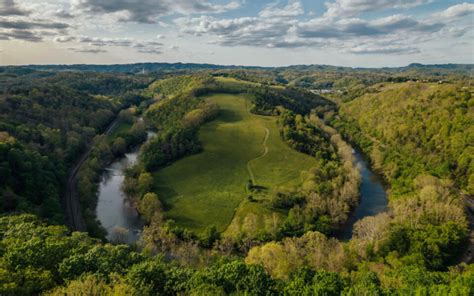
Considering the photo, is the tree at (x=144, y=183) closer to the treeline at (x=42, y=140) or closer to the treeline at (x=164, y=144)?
the treeline at (x=164, y=144)

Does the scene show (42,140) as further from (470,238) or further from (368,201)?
(470,238)

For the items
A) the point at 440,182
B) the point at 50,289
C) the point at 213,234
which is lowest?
the point at 213,234

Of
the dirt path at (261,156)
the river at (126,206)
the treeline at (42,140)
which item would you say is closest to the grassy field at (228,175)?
the dirt path at (261,156)

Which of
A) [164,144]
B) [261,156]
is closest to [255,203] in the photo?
[261,156]

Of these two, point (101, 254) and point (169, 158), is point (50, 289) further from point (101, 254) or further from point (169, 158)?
point (169, 158)

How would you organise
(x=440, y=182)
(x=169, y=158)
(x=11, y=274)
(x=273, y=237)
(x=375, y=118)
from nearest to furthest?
(x=11, y=274)
(x=273, y=237)
(x=440, y=182)
(x=169, y=158)
(x=375, y=118)

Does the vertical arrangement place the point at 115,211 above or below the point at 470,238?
below

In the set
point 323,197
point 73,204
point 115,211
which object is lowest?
point 115,211

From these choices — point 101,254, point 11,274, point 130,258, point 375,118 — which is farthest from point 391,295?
point 375,118
